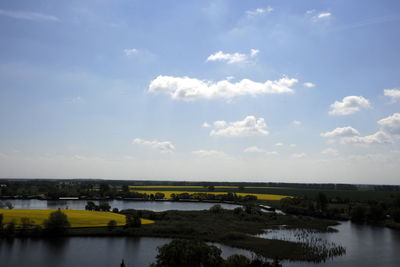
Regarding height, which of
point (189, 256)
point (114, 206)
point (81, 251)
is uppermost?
point (189, 256)

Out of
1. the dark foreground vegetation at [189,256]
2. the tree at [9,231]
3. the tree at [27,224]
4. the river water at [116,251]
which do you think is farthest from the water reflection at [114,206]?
the dark foreground vegetation at [189,256]

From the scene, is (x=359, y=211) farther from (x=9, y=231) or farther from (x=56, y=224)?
(x=9, y=231)

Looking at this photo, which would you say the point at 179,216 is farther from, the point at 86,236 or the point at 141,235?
the point at 86,236

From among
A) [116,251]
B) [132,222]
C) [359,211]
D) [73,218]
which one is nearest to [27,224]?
[73,218]

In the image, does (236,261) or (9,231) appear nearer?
(236,261)

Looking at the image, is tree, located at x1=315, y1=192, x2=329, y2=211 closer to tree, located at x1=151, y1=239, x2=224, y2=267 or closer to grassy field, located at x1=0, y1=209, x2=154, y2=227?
grassy field, located at x1=0, y1=209, x2=154, y2=227

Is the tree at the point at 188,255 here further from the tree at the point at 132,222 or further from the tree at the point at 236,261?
the tree at the point at 132,222

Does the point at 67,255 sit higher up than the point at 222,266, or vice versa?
the point at 222,266

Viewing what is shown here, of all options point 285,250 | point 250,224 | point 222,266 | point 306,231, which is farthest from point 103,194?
point 222,266
